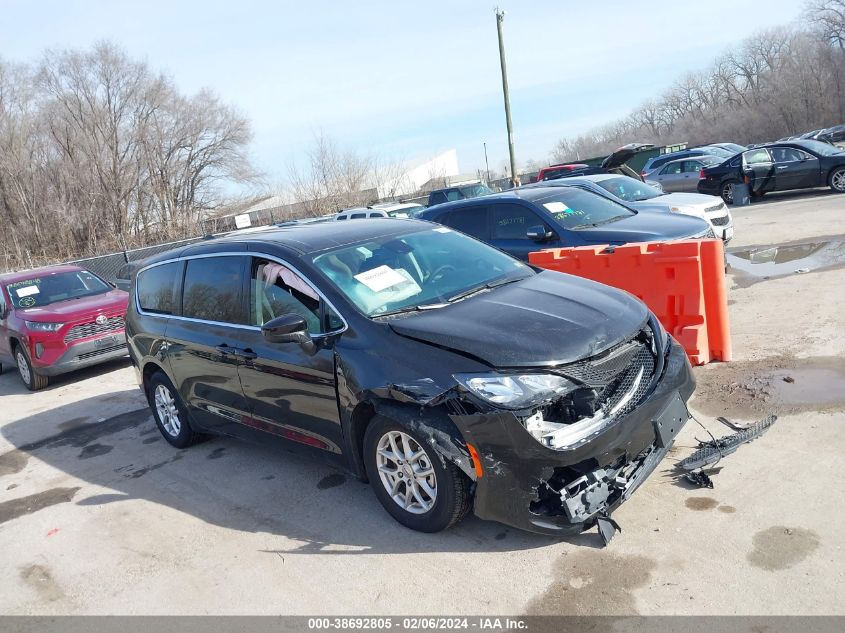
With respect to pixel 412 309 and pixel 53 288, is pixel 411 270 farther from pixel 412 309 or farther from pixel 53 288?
pixel 53 288

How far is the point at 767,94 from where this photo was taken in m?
61.3

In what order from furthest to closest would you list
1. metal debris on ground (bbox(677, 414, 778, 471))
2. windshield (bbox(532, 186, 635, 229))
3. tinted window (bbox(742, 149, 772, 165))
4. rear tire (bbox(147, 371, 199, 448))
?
tinted window (bbox(742, 149, 772, 165)) → windshield (bbox(532, 186, 635, 229)) → rear tire (bbox(147, 371, 199, 448)) → metal debris on ground (bbox(677, 414, 778, 471))

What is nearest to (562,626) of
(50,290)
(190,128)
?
(50,290)

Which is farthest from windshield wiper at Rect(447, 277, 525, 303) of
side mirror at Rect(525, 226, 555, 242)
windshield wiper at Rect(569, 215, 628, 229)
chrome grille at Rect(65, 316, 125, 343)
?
chrome grille at Rect(65, 316, 125, 343)

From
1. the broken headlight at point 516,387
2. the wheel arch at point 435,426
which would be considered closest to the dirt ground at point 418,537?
the wheel arch at point 435,426

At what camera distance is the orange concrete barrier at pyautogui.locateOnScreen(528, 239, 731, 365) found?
643 centimetres

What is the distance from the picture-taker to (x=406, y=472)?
4109 millimetres

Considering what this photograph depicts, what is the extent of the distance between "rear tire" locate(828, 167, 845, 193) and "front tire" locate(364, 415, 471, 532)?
17473 mm

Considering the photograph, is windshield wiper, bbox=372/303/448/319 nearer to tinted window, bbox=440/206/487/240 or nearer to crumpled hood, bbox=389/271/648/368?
crumpled hood, bbox=389/271/648/368

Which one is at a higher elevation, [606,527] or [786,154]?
[786,154]

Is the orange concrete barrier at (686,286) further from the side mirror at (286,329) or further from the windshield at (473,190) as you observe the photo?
the windshield at (473,190)

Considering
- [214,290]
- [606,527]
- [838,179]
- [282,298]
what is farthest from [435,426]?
[838,179]

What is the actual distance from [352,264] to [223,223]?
38.7 meters

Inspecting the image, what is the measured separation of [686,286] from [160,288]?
15.9 feet
